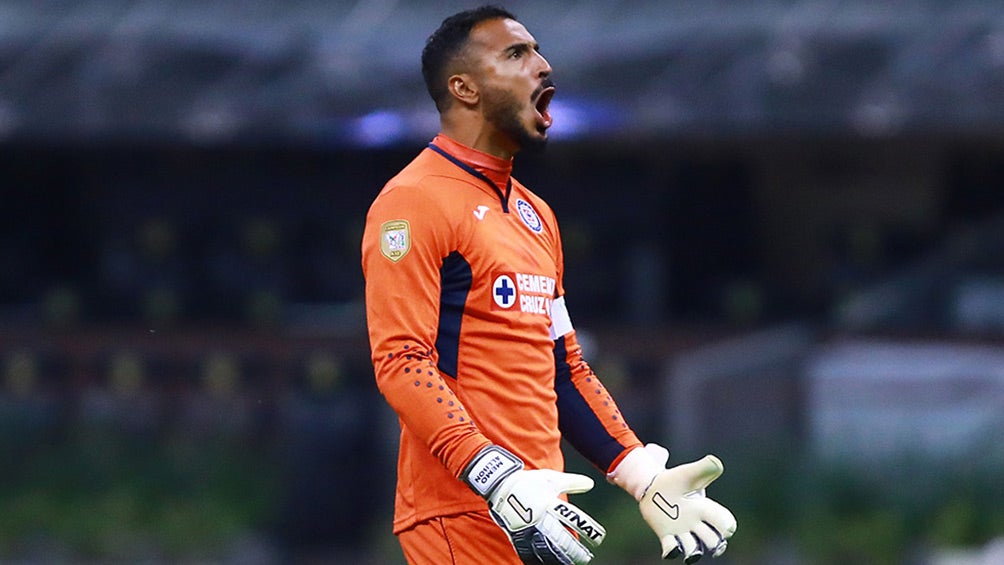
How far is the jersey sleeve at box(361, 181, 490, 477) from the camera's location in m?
3.34

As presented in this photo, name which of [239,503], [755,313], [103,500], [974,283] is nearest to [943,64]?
[974,283]

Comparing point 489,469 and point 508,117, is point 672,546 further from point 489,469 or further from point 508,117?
point 508,117

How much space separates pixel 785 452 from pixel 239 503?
3838 millimetres

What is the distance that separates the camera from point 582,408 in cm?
387

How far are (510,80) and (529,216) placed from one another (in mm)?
339

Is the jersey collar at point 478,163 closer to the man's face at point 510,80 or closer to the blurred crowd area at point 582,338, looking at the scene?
the man's face at point 510,80

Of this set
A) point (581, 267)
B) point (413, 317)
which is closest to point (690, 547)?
point (413, 317)

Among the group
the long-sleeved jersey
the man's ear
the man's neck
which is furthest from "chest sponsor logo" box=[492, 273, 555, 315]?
the man's ear

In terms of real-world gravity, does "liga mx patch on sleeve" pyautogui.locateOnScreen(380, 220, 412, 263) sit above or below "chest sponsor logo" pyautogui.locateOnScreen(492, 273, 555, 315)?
above

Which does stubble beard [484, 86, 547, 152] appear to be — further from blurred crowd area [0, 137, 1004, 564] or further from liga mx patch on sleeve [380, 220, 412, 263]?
blurred crowd area [0, 137, 1004, 564]

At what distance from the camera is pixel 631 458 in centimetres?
375

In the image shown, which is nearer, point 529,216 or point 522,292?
point 522,292

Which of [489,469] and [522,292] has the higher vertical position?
[522,292]

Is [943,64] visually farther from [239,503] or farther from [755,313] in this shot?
[239,503]
